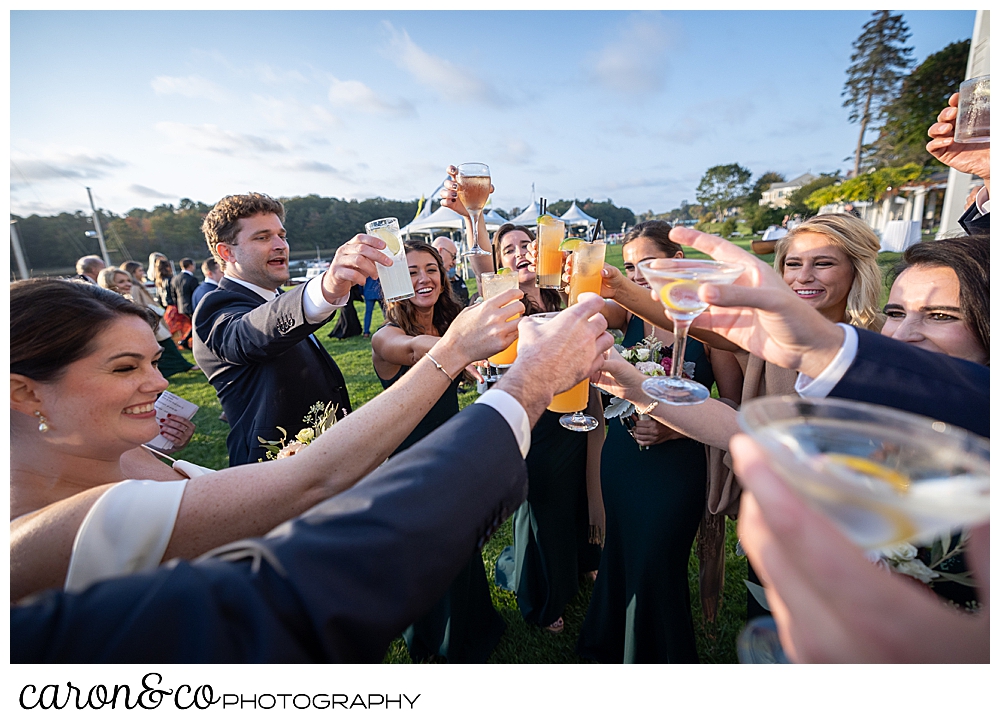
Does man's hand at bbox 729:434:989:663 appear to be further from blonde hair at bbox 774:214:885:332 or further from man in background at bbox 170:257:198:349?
man in background at bbox 170:257:198:349

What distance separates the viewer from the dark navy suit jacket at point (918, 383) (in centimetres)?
145

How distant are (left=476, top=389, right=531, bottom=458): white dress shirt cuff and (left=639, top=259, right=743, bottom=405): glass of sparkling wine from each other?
22.4 inches

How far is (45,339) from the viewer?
164 centimetres

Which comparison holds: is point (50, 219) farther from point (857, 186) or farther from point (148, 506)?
point (857, 186)

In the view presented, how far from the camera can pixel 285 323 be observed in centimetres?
267

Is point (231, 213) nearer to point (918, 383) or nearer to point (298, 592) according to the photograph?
point (298, 592)

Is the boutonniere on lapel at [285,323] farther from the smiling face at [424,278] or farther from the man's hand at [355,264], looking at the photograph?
the smiling face at [424,278]

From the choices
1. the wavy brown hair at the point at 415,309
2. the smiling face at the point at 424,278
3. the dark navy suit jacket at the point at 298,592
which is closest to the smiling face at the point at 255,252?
the wavy brown hair at the point at 415,309

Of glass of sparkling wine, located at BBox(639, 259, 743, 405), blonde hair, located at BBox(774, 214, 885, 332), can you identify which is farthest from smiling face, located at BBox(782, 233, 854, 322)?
glass of sparkling wine, located at BBox(639, 259, 743, 405)

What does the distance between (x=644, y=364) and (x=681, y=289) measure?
112cm

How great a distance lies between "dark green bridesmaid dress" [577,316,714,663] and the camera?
109 inches

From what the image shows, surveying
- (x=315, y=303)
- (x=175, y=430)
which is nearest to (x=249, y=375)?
(x=175, y=430)

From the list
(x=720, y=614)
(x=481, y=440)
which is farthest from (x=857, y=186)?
(x=481, y=440)

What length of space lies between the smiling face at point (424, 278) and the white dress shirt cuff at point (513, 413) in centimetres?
301
